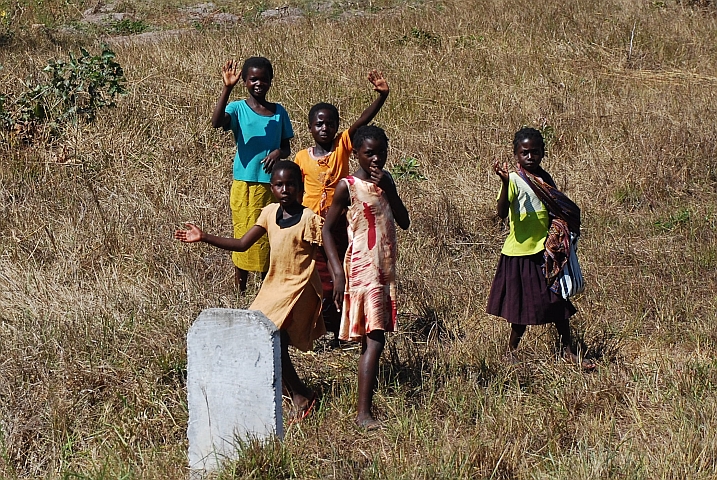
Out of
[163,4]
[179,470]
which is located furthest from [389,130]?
[163,4]

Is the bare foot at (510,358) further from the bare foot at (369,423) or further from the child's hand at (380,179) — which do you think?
the child's hand at (380,179)

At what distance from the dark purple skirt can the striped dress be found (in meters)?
0.95

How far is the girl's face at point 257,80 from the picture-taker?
5668 mm

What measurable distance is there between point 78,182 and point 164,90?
79.2 inches

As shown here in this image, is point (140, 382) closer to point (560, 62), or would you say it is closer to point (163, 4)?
point (560, 62)

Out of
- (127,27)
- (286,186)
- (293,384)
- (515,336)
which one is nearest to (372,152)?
(286,186)

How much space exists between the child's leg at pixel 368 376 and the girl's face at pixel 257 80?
210cm

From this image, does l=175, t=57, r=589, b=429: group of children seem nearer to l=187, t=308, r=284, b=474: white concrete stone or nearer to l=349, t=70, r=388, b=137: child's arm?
l=349, t=70, r=388, b=137: child's arm

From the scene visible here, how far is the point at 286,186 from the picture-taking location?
175 inches

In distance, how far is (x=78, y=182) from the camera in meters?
7.75

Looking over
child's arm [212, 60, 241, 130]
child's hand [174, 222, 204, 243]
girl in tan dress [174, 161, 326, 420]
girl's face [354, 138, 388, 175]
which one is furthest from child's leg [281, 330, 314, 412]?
child's arm [212, 60, 241, 130]

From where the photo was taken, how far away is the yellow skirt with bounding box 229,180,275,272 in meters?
5.85

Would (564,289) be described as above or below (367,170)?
below

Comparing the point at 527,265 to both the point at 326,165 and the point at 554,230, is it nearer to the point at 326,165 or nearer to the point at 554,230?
the point at 554,230
